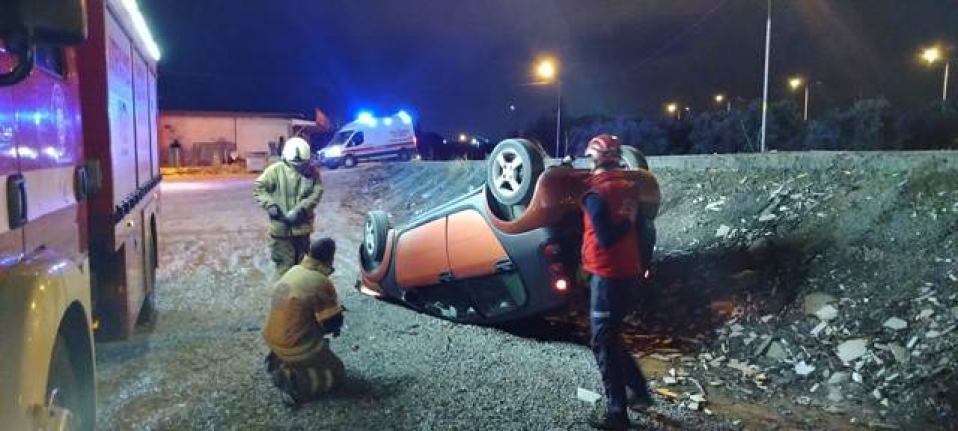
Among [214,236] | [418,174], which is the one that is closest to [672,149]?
[418,174]

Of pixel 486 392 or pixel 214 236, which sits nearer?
pixel 486 392

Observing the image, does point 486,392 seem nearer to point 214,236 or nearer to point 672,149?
point 214,236

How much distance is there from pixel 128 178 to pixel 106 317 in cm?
109

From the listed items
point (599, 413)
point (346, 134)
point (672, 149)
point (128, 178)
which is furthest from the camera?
point (672, 149)

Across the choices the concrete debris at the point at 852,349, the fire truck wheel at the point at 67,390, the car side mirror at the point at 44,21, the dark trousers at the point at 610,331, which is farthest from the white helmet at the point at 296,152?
the car side mirror at the point at 44,21

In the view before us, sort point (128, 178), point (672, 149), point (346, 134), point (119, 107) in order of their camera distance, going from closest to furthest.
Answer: point (119, 107) → point (128, 178) → point (346, 134) → point (672, 149)

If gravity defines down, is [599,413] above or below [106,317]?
below

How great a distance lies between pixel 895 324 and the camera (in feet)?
15.7

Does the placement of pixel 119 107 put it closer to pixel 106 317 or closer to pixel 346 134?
pixel 106 317

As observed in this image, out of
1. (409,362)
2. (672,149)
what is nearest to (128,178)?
(409,362)

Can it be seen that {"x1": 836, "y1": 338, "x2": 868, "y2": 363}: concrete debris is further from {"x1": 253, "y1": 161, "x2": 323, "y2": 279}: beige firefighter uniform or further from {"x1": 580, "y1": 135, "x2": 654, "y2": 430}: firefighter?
{"x1": 253, "y1": 161, "x2": 323, "y2": 279}: beige firefighter uniform

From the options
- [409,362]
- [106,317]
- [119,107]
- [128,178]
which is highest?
[119,107]

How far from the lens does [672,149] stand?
30.2 meters

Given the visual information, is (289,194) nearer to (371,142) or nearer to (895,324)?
(895,324)
